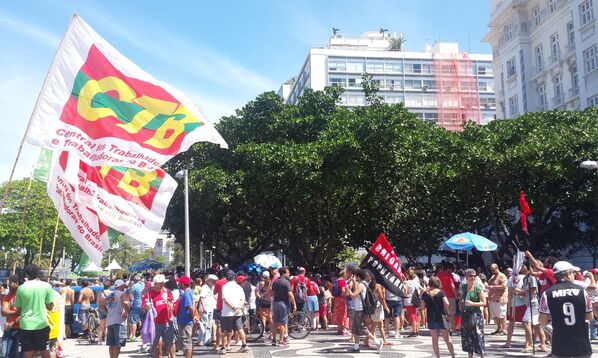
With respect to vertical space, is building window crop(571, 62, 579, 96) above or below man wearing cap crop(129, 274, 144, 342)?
above

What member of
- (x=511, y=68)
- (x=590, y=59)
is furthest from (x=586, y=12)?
(x=511, y=68)

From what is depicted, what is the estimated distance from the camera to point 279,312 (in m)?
14.6

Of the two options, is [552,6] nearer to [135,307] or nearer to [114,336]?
[135,307]

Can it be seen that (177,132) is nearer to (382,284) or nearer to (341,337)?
(382,284)

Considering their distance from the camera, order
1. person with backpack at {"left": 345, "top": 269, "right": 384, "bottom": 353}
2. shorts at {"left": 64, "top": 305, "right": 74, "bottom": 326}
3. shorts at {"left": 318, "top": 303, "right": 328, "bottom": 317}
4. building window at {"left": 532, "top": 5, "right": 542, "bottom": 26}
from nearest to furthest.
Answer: person with backpack at {"left": 345, "top": 269, "right": 384, "bottom": 353} < shorts at {"left": 64, "top": 305, "right": 74, "bottom": 326} < shorts at {"left": 318, "top": 303, "right": 328, "bottom": 317} < building window at {"left": 532, "top": 5, "right": 542, "bottom": 26}

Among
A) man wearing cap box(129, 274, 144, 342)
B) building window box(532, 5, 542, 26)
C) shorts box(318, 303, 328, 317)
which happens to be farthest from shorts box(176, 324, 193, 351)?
building window box(532, 5, 542, 26)

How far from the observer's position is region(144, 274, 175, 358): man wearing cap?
10.7 metres

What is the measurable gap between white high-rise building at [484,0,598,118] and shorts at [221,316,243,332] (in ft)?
98.3

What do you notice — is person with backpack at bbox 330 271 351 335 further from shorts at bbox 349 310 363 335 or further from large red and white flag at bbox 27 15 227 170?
large red and white flag at bbox 27 15 227 170

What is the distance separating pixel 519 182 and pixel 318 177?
10028 millimetres

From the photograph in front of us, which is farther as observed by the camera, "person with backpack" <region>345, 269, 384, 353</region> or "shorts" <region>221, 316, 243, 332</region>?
"shorts" <region>221, 316, 243, 332</region>

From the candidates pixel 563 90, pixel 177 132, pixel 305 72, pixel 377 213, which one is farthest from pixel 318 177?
pixel 305 72

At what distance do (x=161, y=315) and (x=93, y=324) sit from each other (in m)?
7.04

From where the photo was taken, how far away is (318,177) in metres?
23.4
